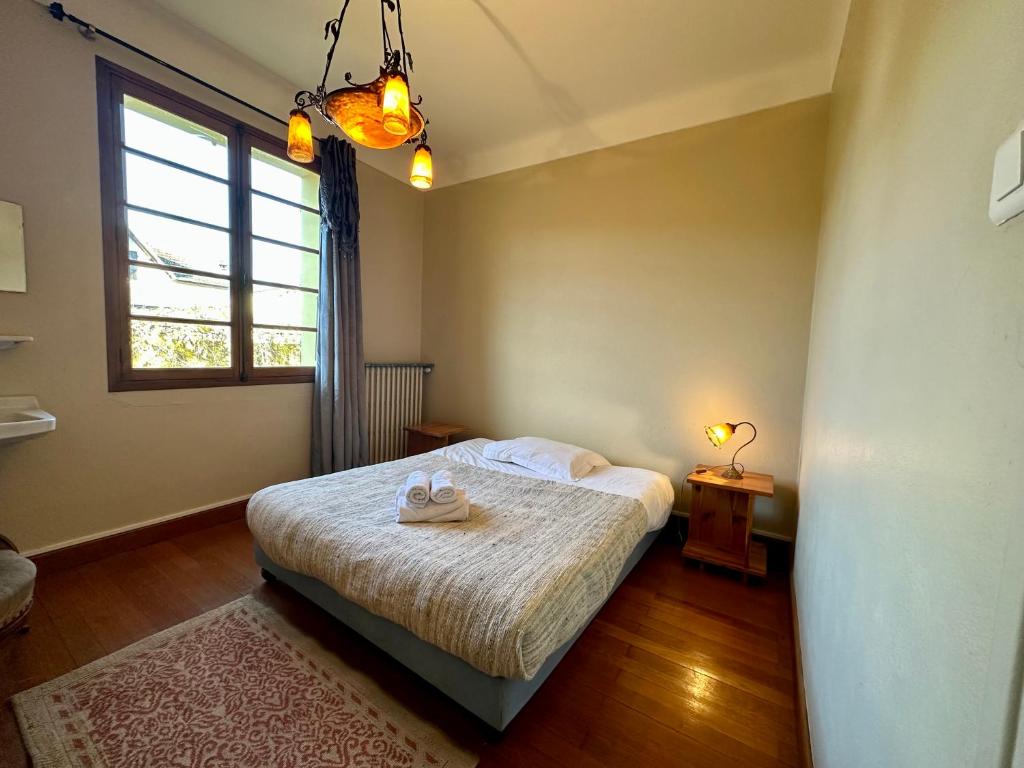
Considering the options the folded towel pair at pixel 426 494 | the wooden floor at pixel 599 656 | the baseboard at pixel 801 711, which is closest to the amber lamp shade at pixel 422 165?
the folded towel pair at pixel 426 494

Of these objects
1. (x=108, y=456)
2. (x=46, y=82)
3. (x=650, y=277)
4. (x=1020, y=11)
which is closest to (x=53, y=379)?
(x=108, y=456)

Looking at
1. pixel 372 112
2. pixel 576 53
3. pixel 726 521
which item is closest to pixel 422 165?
pixel 372 112

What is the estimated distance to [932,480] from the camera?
533 millimetres

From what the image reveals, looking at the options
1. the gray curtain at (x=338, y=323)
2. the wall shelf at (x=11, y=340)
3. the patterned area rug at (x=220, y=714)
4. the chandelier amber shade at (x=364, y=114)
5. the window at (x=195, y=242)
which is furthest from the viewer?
the gray curtain at (x=338, y=323)

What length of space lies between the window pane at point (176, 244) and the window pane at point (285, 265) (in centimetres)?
19

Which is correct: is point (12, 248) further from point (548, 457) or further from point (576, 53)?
point (576, 53)

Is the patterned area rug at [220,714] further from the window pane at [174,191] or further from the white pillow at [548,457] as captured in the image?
the window pane at [174,191]

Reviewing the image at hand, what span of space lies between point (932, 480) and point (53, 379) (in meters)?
3.19

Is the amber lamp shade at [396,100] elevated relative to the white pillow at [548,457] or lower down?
elevated

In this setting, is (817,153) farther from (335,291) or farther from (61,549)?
(61,549)

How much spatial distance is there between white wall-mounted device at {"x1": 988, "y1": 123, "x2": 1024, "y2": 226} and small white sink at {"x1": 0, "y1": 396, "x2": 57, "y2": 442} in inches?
109

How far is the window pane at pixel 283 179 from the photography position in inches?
105

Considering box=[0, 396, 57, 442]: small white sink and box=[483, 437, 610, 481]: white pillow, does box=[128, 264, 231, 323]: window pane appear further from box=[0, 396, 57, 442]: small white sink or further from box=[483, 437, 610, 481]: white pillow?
box=[483, 437, 610, 481]: white pillow

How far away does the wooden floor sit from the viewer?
A: 4.03 feet
